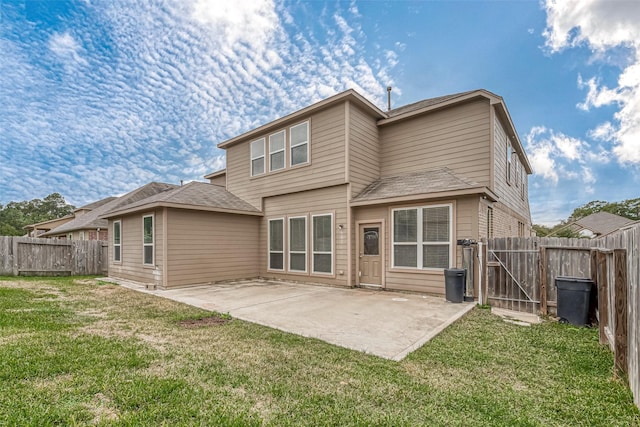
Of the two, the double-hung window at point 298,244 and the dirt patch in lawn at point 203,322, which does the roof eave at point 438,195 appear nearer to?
the double-hung window at point 298,244

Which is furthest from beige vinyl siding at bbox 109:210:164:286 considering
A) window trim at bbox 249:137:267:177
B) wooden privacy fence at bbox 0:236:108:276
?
window trim at bbox 249:137:267:177

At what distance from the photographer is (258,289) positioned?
30.1 ft

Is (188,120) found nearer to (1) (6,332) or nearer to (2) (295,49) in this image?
(2) (295,49)

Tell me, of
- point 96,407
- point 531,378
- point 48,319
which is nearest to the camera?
point 96,407

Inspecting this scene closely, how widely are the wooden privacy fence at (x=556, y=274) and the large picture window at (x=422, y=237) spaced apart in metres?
1.15

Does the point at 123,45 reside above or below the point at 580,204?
above

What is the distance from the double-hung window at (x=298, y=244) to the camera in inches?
414

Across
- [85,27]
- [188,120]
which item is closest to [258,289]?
[85,27]

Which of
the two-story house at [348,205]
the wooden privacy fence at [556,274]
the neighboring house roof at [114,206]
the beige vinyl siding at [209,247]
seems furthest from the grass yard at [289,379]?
the neighboring house roof at [114,206]

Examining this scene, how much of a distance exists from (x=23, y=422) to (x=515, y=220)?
14.0m

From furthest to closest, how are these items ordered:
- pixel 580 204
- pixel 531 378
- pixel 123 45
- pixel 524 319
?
pixel 580 204, pixel 123 45, pixel 524 319, pixel 531 378

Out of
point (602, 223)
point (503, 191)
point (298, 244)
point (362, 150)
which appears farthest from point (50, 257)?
point (602, 223)

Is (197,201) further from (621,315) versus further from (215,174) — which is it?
(621,315)

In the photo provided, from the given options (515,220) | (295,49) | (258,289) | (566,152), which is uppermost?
(295,49)
